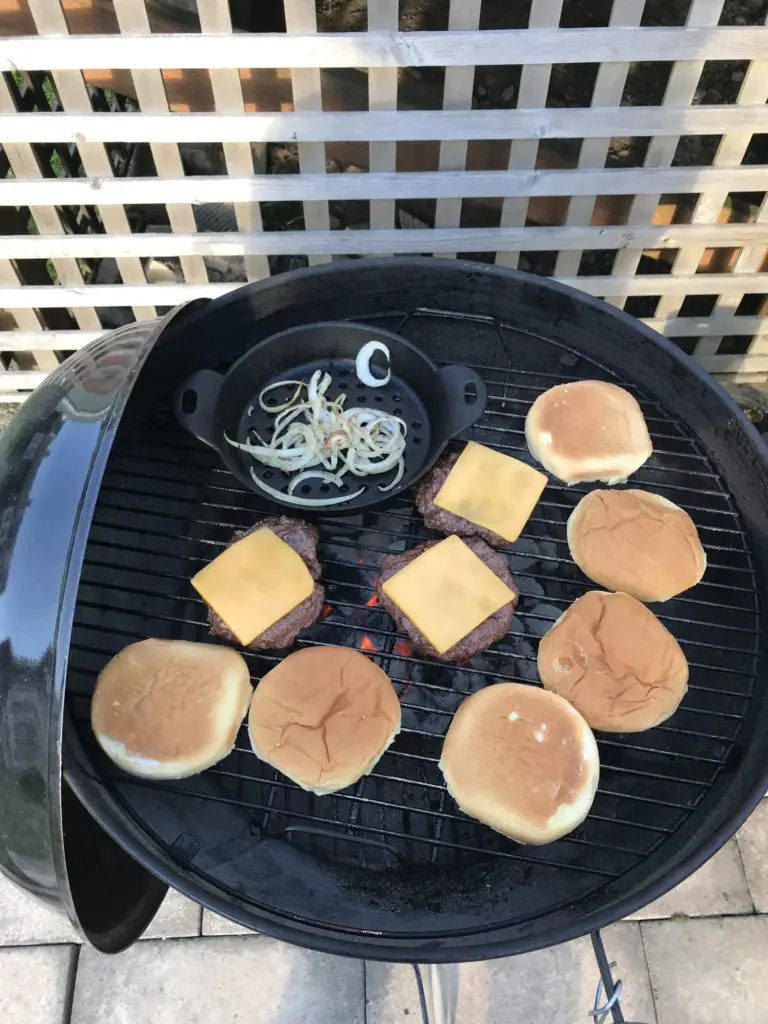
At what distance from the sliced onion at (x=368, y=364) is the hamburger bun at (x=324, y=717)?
107 centimetres

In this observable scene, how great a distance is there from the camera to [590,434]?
286 cm

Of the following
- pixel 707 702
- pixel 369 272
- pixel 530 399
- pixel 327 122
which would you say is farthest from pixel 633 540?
pixel 327 122

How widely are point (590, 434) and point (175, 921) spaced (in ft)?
9.05

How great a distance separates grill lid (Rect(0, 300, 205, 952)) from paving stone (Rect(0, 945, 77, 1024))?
1559 mm

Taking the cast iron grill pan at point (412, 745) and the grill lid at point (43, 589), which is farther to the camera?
the cast iron grill pan at point (412, 745)

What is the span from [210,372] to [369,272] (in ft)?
2.39

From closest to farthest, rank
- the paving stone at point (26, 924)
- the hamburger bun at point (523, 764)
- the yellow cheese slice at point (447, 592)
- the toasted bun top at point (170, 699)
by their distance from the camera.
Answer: the hamburger bun at point (523, 764)
the toasted bun top at point (170, 699)
the yellow cheese slice at point (447, 592)
the paving stone at point (26, 924)

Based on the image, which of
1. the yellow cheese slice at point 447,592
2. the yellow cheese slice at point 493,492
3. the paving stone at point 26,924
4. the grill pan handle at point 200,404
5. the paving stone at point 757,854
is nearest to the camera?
the yellow cheese slice at point 447,592

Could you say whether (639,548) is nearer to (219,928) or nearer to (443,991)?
(443,991)

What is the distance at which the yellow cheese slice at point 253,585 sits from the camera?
2607mm

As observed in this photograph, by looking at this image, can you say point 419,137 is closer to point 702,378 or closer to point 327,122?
point 327,122

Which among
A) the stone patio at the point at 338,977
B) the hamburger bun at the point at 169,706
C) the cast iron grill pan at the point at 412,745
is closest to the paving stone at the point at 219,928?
the stone patio at the point at 338,977

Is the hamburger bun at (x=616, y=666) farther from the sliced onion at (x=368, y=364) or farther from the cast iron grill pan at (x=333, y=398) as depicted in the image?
the sliced onion at (x=368, y=364)

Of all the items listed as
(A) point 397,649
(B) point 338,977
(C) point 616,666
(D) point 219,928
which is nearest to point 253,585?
(A) point 397,649
